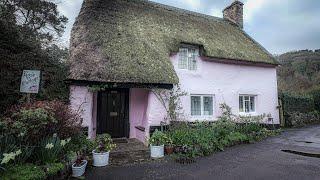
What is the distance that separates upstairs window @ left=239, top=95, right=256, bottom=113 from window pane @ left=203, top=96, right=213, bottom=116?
85.8 inches

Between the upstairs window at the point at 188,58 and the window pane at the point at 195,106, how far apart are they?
1.53m

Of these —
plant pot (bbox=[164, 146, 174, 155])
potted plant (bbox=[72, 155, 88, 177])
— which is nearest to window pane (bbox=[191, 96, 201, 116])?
plant pot (bbox=[164, 146, 174, 155])

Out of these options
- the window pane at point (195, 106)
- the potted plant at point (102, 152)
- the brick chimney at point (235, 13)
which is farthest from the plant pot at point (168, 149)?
the brick chimney at point (235, 13)

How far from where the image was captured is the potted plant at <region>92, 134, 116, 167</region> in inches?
312

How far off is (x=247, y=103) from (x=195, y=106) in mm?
3821

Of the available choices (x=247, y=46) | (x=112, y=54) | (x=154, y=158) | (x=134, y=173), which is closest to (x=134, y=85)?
(x=112, y=54)

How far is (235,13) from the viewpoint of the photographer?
61.7ft

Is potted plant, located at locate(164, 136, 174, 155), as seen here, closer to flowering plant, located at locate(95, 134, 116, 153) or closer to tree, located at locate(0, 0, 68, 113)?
flowering plant, located at locate(95, 134, 116, 153)

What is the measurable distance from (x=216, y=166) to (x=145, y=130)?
3.85 m

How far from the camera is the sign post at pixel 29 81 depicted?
753 cm

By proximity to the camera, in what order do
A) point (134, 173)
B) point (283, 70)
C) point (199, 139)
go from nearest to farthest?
point (134, 173), point (199, 139), point (283, 70)

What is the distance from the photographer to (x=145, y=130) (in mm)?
10828

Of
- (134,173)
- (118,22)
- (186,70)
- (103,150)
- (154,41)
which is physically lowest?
(134,173)

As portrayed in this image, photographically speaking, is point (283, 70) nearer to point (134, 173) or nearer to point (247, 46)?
point (247, 46)
